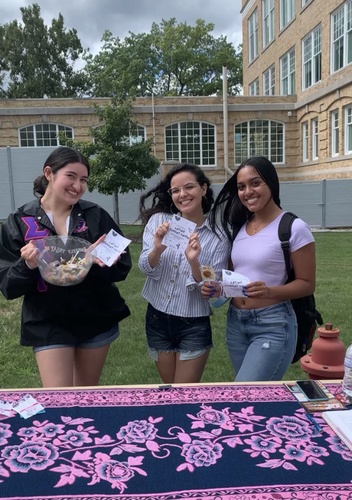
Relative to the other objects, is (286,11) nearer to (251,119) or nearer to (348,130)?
(251,119)

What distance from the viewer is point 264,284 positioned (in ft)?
7.67

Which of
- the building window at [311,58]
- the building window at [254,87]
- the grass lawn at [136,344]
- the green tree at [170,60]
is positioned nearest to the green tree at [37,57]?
the green tree at [170,60]

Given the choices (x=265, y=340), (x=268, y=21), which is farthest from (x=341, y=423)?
(x=268, y=21)

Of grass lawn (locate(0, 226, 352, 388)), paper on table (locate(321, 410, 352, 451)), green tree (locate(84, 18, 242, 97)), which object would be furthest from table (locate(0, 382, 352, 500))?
green tree (locate(84, 18, 242, 97))

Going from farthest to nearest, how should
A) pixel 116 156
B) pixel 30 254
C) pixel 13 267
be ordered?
pixel 116 156 → pixel 13 267 → pixel 30 254

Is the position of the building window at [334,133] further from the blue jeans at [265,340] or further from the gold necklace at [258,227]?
the blue jeans at [265,340]

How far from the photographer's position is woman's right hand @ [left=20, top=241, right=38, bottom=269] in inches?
85.2

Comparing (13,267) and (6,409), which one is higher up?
(13,267)

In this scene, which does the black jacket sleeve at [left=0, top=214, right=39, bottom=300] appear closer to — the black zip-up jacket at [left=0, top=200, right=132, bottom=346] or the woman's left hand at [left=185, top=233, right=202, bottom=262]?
the black zip-up jacket at [left=0, top=200, right=132, bottom=346]

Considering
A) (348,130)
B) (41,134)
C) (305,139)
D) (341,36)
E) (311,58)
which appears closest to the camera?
(341,36)

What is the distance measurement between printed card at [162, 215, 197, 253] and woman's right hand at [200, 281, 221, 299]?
26 centimetres

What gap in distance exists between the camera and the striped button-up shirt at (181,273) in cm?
270

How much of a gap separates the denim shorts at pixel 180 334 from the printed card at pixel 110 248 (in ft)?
2.18

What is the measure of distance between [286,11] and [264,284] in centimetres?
2706
